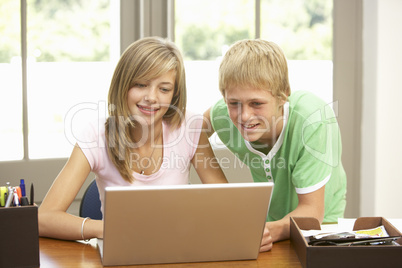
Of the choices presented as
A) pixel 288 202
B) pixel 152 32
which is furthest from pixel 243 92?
pixel 152 32

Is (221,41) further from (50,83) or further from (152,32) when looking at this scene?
(50,83)

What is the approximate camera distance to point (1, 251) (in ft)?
3.75

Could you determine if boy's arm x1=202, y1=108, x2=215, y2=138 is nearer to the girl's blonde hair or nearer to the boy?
the boy

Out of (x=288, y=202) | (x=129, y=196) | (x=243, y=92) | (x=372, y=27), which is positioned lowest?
(x=288, y=202)

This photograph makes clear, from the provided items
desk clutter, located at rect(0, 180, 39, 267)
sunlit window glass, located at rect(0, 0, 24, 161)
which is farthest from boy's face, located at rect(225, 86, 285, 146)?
sunlit window glass, located at rect(0, 0, 24, 161)

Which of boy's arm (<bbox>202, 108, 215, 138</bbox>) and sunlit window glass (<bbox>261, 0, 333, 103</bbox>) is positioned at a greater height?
sunlit window glass (<bbox>261, 0, 333, 103</bbox>)

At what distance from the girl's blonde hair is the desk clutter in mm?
565

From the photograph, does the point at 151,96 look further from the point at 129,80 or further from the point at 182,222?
the point at 182,222

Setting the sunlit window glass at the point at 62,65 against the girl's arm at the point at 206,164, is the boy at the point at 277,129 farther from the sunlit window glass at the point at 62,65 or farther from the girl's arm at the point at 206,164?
the sunlit window glass at the point at 62,65

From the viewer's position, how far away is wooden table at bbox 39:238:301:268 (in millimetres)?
1207

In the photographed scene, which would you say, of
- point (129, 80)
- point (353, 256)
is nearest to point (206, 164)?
point (129, 80)

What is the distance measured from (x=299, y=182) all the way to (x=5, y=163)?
1302mm

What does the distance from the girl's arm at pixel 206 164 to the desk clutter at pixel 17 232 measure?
71cm

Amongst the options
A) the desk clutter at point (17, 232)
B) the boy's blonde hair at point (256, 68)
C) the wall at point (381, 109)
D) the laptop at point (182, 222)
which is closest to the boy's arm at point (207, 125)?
the boy's blonde hair at point (256, 68)
